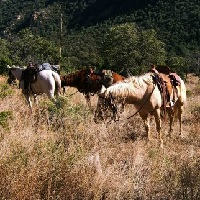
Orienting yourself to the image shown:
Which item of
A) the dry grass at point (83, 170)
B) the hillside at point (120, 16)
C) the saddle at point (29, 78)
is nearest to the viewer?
the dry grass at point (83, 170)

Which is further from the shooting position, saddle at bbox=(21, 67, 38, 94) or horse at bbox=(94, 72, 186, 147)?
saddle at bbox=(21, 67, 38, 94)

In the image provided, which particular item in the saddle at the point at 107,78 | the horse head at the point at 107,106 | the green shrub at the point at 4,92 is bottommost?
the green shrub at the point at 4,92

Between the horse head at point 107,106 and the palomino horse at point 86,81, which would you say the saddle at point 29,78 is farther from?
the horse head at point 107,106

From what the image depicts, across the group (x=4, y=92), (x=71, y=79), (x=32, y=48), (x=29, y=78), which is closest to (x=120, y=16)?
(x=32, y=48)

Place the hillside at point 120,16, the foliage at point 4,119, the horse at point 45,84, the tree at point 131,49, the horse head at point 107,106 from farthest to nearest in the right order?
the hillside at point 120,16 < the tree at point 131,49 < the horse at point 45,84 < the horse head at point 107,106 < the foliage at point 4,119

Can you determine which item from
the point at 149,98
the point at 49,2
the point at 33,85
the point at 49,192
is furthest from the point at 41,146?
the point at 49,2

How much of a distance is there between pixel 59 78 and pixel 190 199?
691 cm

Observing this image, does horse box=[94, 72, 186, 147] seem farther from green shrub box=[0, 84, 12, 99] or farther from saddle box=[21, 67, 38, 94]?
green shrub box=[0, 84, 12, 99]

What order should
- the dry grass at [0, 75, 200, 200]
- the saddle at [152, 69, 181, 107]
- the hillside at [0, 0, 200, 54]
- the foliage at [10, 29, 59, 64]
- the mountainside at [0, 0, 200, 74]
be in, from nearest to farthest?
the dry grass at [0, 75, 200, 200] → the saddle at [152, 69, 181, 107] → the foliage at [10, 29, 59, 64] → the mountainside at [0, 0, 200, 74] → the hillside at [0, 0, 200, 54]

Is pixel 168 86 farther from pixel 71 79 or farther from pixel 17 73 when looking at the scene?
pixel 17 73

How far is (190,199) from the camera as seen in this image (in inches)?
152

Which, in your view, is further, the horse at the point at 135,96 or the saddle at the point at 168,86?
the saddle at the point at 168,86

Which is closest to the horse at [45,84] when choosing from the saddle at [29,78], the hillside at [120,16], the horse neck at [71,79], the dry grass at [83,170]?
the saddle at [29,78]

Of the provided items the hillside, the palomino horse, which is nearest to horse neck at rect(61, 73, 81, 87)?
the palomino horse
